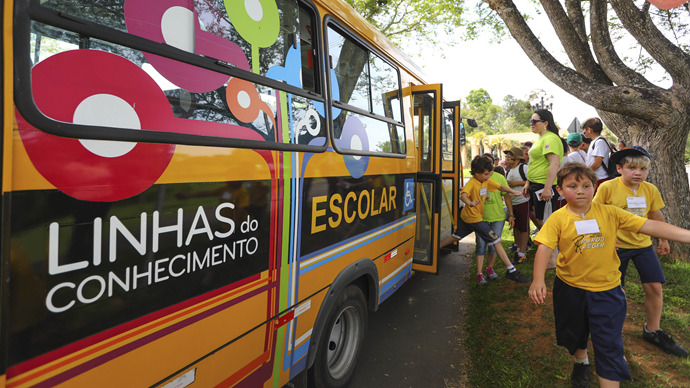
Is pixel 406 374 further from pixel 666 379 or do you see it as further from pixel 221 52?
pixel 221 52

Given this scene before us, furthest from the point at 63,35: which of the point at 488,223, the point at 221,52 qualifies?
the point at 488,223

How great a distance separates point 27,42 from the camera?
1013mm

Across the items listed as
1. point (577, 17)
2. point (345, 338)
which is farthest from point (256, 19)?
point (577, 17)

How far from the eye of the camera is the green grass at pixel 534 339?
9.36 ft

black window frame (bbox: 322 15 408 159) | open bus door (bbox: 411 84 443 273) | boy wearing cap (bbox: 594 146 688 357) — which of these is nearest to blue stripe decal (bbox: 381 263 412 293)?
open bus door (bbox: 411 84 443 273)

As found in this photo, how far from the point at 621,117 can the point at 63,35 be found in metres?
7.23

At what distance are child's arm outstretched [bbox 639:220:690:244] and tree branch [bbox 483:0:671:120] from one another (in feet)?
12.8

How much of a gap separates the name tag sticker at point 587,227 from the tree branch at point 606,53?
4.55 meters

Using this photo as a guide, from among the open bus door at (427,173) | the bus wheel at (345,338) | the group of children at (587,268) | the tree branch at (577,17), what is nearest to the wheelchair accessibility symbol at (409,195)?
the open bus door at (427,173)

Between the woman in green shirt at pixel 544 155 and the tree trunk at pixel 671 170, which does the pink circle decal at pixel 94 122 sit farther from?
the tree trunk at pixel 671 170

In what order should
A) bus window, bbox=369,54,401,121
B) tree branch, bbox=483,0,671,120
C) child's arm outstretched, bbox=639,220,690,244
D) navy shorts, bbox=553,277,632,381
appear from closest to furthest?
child's arm outstretched, bbox=639,220,690,244 → navy shorts, bbox=553,277,632,381 → bus window, bbox=369,54,401,121 → tree branch, bbox=483,0,671,120

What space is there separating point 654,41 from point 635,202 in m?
4.26

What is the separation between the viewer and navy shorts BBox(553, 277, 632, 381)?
7.54 feet

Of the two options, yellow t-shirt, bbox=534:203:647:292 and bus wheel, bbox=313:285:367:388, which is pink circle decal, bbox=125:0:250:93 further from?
yellow t-shirt, bbox=534:203:647:292
